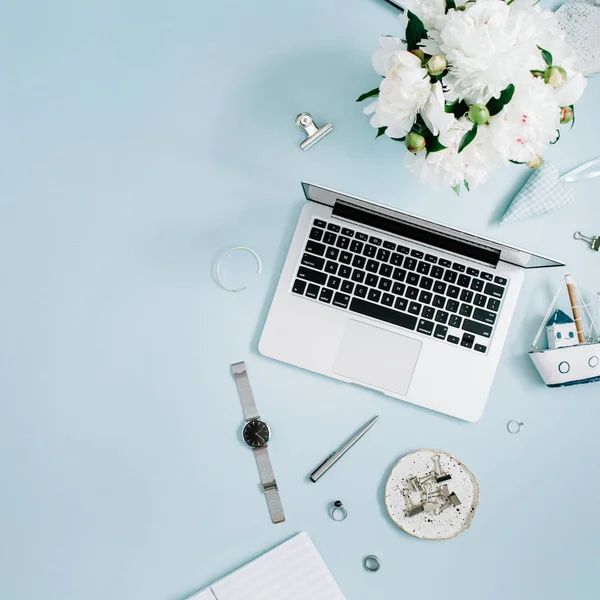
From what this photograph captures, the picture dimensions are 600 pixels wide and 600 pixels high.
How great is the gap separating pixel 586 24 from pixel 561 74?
341 mm

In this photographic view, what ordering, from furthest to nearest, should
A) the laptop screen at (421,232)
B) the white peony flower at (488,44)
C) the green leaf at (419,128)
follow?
the laptop screen at (421,232) < the green leaf at (419,128) < the white peony flower at (488,44)

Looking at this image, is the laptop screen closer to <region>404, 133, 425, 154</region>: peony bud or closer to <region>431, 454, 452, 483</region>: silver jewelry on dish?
<region>404, 133, 425, 154</region>: peony bud

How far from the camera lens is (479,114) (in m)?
0.64

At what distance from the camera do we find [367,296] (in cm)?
93

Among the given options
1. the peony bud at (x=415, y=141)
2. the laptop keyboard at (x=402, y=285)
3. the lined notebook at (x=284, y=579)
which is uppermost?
the peony bud at (x=415, y=141)

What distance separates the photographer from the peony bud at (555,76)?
2.18ft

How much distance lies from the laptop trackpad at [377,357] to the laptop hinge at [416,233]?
0.55ft

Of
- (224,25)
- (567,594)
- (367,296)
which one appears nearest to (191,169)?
(224,25)

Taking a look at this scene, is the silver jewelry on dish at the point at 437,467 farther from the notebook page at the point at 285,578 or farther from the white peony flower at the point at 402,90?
the white peony flower at the point at 402,90

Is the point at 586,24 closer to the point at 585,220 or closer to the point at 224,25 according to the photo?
the point at 585,220

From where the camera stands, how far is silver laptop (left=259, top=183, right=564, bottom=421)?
932 mm

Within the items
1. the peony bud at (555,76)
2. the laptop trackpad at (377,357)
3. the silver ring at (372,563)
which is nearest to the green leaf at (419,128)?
the peony bud at (555,76)

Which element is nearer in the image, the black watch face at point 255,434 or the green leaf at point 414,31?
the green leaf at point 414,31

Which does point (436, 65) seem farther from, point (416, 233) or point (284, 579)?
point (284, 579)
